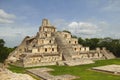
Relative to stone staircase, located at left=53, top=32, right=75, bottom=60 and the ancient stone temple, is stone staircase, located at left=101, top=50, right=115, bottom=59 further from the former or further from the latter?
stone staircase, located at left=53, top=32, right=75, bottom=60

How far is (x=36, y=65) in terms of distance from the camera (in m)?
41.6

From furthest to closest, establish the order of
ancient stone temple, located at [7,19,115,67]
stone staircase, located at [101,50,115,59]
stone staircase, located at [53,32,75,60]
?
stone staircase, located at [101,50,115,59]
stone staircase, located at [53,32,75,60]
ancient stone temple, located at [7,19,115,67]

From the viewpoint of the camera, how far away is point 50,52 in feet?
158

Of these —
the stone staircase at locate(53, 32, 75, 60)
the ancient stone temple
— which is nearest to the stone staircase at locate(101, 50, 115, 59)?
the ancient stone temple

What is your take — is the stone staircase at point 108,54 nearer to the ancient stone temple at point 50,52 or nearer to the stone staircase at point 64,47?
the ancient stone temple at point 50,52

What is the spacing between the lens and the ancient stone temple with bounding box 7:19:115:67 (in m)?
43.5

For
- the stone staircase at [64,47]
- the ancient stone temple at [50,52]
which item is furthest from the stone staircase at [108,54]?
the stone staircase at [64,47]

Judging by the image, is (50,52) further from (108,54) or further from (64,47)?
(108,54)

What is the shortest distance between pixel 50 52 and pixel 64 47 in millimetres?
4177

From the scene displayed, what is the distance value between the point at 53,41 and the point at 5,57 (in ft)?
44.8

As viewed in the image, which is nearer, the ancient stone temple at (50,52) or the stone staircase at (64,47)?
the ancient stone temple at (50,52)

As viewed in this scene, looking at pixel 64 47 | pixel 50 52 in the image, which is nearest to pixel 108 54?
pixel 64 47

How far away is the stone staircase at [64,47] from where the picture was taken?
1852 inches

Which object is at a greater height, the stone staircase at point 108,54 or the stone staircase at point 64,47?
the stone staircase at point 64,47
